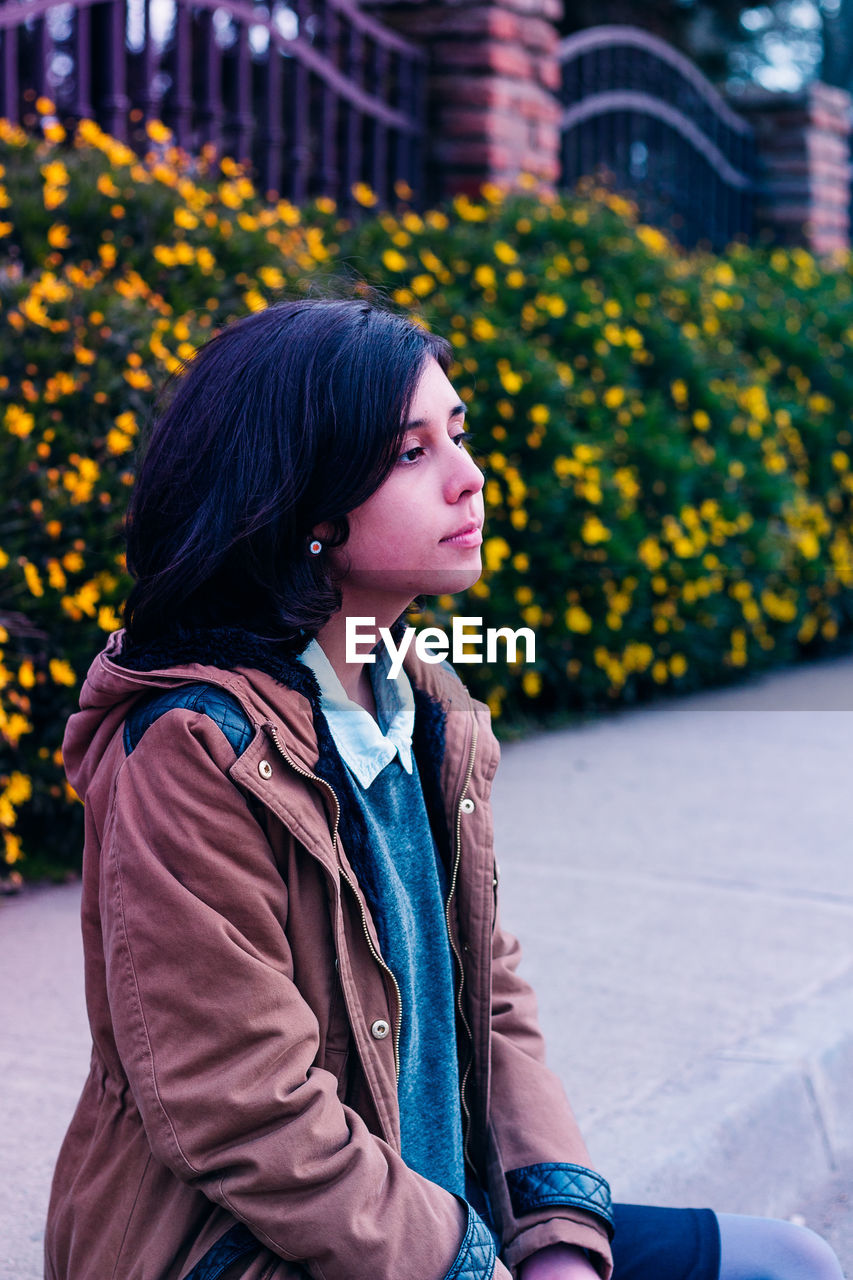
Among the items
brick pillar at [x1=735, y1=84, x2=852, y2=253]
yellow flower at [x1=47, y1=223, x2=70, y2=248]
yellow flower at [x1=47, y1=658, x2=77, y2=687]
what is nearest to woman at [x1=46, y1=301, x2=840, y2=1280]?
yellow flower at [x1=47, y1=658, x2=77, y2=687]

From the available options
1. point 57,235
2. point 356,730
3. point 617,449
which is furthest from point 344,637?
point 617,449

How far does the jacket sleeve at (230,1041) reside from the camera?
1.29m

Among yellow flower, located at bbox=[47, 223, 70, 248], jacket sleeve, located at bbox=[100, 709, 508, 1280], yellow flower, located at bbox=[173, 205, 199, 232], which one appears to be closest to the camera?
jacket sleeve, located at bbox=[100, 709, 508, 1280]

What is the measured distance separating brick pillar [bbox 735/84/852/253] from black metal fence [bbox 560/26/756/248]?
12cm

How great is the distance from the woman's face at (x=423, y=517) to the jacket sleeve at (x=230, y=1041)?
30 centimetres

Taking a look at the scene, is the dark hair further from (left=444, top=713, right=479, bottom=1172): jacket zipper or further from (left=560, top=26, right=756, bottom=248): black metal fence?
(left=560, top=26, right=756, bottom=248): black metal fence

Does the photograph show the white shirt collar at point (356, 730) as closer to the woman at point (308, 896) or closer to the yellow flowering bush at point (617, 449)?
the woman at point (308, 896)

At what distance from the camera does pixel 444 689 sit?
1.78m

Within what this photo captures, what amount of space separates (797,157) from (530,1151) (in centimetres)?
880

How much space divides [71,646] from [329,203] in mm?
2869

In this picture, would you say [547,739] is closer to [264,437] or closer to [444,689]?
[444,689]

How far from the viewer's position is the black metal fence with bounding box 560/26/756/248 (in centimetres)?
752

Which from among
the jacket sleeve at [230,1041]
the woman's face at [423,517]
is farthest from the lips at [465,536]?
the jacket sleeve at [230,1041]

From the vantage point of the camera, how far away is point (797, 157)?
9.31 m
